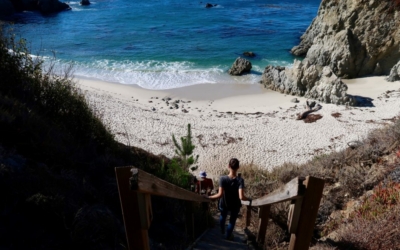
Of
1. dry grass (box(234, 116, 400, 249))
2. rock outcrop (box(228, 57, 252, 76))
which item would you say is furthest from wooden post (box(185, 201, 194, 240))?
rock outcrop (box(228, 57, 252, 76))

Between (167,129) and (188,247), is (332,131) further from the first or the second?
(188,247)

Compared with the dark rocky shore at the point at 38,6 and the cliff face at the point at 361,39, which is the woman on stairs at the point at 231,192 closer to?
the cliff face at the point at 361,39

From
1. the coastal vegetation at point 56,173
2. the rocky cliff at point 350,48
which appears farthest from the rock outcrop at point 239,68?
the coastal vegetation at point 56,173

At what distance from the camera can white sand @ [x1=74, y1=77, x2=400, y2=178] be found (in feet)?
50.8

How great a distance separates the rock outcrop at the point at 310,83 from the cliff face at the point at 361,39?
5.05m

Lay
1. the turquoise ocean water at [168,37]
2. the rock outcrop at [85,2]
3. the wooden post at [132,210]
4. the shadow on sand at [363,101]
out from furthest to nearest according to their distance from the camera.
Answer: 1. the rock outcrop at [85,2]
2. the turquoise ocean water at [168,37]
3. the shadow on sand at [363,101]
4. the wooden post at [132,210]

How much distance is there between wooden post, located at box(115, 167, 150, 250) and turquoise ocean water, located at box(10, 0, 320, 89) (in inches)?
694

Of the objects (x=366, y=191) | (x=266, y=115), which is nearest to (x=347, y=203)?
(x=366, y=191)

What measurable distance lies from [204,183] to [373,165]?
324cm

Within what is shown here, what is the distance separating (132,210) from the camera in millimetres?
2859

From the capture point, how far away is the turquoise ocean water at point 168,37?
96.9ft

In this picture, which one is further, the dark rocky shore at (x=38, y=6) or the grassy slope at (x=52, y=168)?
the dark rocky shore at (x=38, y=6)

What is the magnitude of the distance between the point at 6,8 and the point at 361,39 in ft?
165

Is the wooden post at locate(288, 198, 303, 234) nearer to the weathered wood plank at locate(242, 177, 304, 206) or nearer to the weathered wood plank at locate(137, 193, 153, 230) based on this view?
the weathered wood plank at locate(242, 177, 304, 206)
